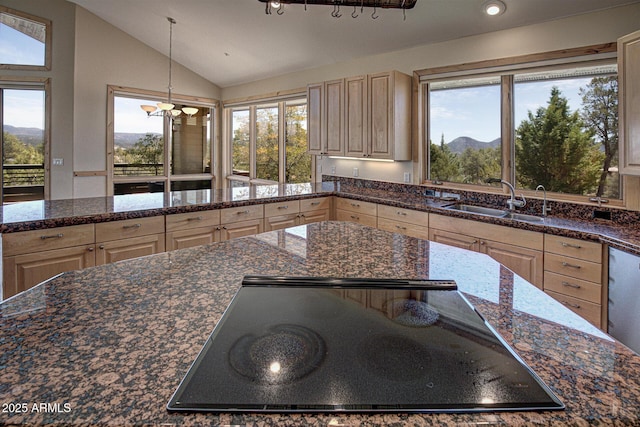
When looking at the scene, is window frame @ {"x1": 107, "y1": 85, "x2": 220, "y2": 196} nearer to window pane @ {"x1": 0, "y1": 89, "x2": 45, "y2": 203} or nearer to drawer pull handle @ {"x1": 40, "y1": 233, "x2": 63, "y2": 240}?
window pane @ {"x1": 0, "y1": 89, "x2": 45, "y2": 203}

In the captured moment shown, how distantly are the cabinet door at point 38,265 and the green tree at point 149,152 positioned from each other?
4235 mm

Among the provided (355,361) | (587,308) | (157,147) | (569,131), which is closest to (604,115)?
(569,131)

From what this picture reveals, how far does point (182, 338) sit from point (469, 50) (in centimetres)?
383

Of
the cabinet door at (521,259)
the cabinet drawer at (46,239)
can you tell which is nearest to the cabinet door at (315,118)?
the cabinet door at (521,259)

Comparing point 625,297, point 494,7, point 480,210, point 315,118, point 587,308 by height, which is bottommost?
point 587,308

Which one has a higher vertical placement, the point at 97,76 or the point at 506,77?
the point at 97,76

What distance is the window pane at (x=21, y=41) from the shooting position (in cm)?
516

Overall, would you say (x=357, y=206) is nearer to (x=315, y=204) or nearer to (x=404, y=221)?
(x=315, y=204)

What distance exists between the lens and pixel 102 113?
574 centimetres

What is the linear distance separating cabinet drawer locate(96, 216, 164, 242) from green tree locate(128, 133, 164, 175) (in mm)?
4027

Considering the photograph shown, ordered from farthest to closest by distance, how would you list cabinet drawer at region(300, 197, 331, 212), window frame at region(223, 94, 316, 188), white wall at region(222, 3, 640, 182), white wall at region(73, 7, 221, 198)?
window frame at region(223, 94, 316, 188) < white wall at region(73, 7, 221, 198) < cabinet drawer at region(300, 197, 331, 212) < white wall at region(222, 3, 640, 182)

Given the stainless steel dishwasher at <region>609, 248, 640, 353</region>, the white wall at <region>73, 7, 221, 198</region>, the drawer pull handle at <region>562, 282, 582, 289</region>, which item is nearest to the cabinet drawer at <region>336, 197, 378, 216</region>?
the drawer pull handle at <region>562, 282, 582, 289</region>

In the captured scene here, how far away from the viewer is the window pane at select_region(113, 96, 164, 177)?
237 inches

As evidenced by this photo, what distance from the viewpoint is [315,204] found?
411 centimetres
